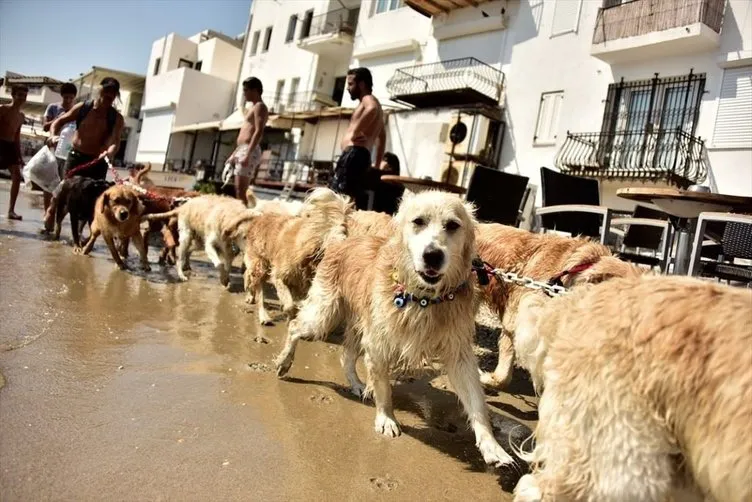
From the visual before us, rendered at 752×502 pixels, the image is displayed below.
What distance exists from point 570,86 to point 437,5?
Result: 736 centimetres

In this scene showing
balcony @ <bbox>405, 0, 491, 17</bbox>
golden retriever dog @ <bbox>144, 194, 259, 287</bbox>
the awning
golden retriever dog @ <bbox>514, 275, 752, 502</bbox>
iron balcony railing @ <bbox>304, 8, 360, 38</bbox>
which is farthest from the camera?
the awning

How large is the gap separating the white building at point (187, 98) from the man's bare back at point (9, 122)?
2526 cm

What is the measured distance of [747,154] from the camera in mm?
13289

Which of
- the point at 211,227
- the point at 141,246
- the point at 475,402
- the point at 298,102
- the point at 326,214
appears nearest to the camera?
the point at 475,402

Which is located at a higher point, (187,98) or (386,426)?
(187,98)

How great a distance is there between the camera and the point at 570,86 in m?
17.2

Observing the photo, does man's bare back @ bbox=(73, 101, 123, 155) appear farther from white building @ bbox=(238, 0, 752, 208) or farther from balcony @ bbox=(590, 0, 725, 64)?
balcony @ bbox=(590, 0, 725, 64)

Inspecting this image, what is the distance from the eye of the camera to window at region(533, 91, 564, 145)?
17.5 m

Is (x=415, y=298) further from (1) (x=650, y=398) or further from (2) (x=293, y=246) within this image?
(2) (x=293, y=246)

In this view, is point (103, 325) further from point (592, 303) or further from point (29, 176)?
point (29, 176)

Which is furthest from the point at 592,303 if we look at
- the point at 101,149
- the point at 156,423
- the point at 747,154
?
the point at 747,154

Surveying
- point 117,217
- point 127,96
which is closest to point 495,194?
point 117,217

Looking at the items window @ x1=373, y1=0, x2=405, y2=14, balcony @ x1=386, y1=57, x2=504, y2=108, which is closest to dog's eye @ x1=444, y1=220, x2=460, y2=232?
balcony @ x1=386, y1=57, x2=504, y2=108

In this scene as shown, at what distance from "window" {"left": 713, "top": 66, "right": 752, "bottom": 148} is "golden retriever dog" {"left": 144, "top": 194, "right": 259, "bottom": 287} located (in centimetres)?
1286
